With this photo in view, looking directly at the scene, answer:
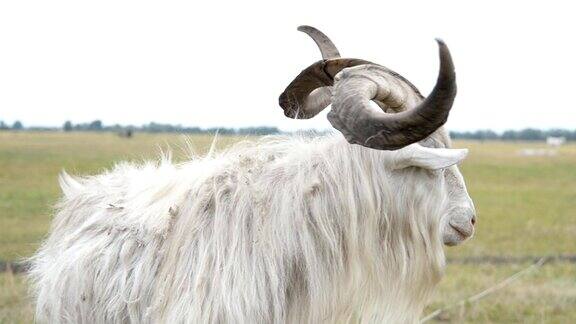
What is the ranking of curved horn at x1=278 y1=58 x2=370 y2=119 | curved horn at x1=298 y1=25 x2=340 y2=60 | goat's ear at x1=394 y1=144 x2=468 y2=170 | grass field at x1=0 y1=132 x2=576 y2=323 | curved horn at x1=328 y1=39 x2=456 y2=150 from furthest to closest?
1. grass field at x1=0 y1=132 x2=576 y2=323
2. curved horn at x1=298 y1=25 x2=340 y2=60
3. curved horn at x1=278 y1=58 x2=370 y2=119
4. goat's ear at x1=394 y1=144 x2=468 y2=170
5. curved horn at x1=328 y1=39 x2=456 y2=150

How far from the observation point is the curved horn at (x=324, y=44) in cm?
579

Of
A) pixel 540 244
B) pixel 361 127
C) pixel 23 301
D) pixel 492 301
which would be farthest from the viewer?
pixel 540 244

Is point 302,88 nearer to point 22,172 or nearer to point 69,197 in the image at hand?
point 69,197

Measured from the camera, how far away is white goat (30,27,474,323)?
15.7 ft

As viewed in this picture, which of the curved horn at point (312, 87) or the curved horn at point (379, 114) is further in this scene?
the curved horn at point (312, 87)

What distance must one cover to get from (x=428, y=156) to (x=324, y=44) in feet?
4.54

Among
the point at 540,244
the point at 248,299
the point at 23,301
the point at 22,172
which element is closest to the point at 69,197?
the point at 248,299

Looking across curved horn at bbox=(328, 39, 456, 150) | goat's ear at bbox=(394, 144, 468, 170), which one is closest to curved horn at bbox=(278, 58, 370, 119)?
curved horn at bbox=(328, 39, 456, 150)

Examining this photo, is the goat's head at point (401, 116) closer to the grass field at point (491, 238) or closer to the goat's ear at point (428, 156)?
the goat's ear at point (428, 156)

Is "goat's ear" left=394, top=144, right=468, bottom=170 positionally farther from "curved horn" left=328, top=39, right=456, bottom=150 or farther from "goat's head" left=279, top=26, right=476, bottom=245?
"curved horn" left=328, top=39, right=456, bottom=150

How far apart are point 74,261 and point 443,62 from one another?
8.07ft

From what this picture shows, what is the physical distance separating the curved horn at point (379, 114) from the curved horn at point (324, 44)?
1.00 meters

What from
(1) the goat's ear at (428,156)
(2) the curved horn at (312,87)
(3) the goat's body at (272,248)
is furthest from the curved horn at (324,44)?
(1) the goat's ear at (428,156)

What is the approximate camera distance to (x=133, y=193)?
5.54 m
